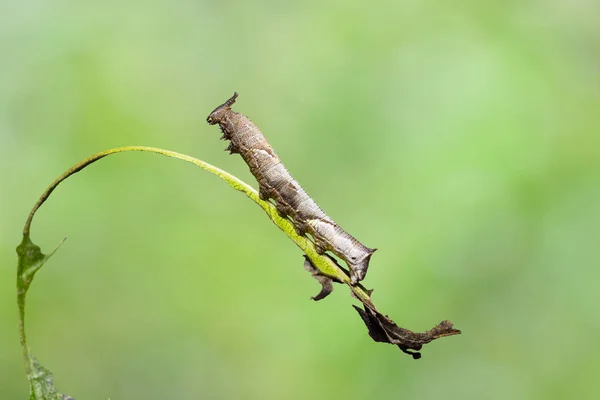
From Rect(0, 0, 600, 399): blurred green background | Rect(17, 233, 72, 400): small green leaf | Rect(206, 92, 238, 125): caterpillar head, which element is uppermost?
Rect(0, 0, 600, 399): blurred green background

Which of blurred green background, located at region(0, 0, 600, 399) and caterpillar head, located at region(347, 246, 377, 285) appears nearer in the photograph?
caterpillar head, located at region(347, 246, 377, 285)

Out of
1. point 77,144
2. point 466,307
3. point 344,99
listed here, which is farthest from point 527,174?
point 77,144

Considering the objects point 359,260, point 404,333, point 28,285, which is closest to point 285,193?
point 359,260

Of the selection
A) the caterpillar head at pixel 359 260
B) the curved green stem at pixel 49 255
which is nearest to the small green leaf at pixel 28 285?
the curved green stem at pixel 49 255

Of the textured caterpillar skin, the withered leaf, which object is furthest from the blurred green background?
the withered leaf

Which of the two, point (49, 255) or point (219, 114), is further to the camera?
point (219, 114)

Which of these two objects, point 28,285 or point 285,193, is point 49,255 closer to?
point 28,285

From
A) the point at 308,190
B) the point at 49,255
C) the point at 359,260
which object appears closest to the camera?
the point at 49,255

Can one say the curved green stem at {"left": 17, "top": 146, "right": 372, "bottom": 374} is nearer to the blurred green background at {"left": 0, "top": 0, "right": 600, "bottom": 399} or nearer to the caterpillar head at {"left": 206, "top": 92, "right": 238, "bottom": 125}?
the caterpillar head at {"left": 206, "top": 92, "right": 238, "bottom": 125}
